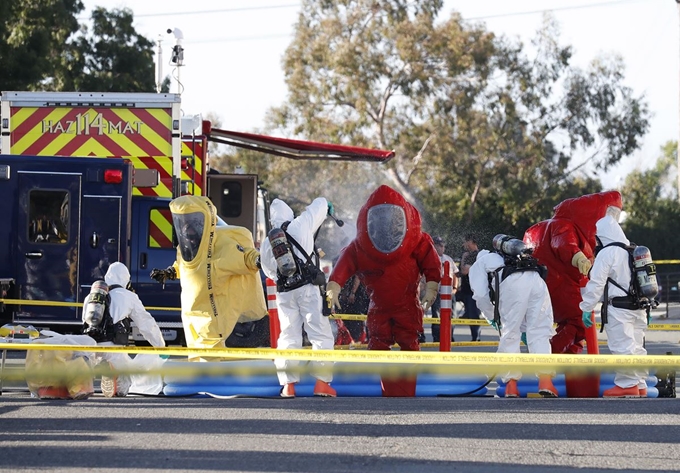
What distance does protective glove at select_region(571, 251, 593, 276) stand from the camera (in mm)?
10758

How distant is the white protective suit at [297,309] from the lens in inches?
396

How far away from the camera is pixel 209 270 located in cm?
1045

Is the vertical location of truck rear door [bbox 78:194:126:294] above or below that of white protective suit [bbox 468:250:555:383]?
above

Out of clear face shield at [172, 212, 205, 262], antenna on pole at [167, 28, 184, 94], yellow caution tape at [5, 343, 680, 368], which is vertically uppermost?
antenna on pole at [167, 28, 184, 94]

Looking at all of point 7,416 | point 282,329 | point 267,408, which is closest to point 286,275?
point 282,329

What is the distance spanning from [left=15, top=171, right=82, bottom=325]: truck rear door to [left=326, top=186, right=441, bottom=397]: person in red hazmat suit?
450 cm

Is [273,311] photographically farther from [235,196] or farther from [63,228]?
[235,196]

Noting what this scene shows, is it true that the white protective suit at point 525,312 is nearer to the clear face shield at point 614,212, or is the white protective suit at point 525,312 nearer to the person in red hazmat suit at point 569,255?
the person in red hazmat suit at point 569,255

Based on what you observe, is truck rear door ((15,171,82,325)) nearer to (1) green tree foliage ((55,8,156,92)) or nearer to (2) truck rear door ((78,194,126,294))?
(2) truck rear door ((78,194,126,294))

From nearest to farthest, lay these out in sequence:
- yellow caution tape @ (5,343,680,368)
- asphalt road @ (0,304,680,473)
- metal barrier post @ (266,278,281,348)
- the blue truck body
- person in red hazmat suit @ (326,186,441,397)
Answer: asphalt road @ (0,304,680,473) < yellow caution tape @ (5,343,680,368) < person in red hazmat suit @ (326,186,441,397) < metal barrier post @ (266,278,281,348) < the blue truck body

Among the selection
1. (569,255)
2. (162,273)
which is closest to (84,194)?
(162,273)

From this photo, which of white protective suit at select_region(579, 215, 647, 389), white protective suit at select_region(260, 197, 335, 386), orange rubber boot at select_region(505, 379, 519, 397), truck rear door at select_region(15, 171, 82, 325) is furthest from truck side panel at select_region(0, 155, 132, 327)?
white protective suit at select_region(579, 215, 647, 389)

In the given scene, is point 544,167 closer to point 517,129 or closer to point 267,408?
point 517,129

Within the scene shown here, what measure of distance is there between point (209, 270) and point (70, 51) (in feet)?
86.2
